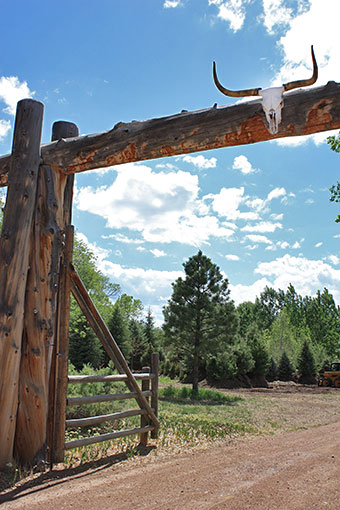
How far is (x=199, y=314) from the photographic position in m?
18.9

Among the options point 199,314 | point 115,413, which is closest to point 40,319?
point 115,413

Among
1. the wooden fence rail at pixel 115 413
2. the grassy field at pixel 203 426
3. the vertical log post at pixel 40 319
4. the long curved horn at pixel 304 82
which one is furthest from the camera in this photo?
the grassy field at pixel 203 426

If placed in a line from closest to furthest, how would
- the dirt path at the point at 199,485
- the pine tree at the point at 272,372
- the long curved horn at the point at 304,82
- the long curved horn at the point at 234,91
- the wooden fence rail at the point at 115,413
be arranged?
the dirt path at the point at 199,485 < the long curved horn at the point at 304,82 < the long curved horn at the point at 234,91 < the wooden fence rail at the point at 115,413 < the pine tree at the point at 272,372

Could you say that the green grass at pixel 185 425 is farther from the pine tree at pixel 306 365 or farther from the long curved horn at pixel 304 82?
the pine tree at pixel 306 365

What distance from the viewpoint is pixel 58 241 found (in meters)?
4.81

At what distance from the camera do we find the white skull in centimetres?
381

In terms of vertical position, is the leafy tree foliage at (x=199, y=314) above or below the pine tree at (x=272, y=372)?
above

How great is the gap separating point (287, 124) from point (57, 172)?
276 centimetres

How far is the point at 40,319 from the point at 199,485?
238 cm

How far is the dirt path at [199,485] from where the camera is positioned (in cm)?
331

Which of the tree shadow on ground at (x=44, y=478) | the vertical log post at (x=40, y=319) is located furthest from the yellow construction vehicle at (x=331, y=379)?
the vertical log post at (x=40, y=319)

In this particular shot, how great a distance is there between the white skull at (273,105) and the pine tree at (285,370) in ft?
93.3

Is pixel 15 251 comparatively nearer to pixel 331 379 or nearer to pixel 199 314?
pixel 199 314

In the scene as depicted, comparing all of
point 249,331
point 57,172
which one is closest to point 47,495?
point 57,172
